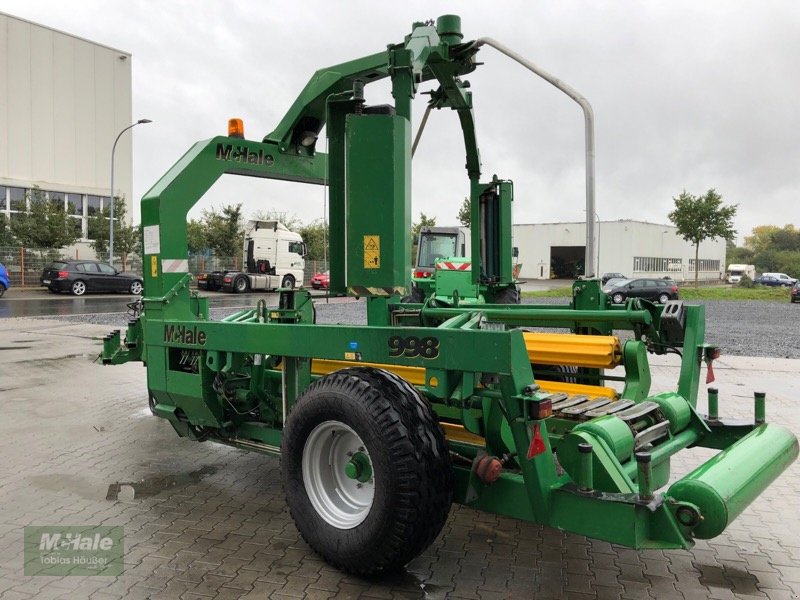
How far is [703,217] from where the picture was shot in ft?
143

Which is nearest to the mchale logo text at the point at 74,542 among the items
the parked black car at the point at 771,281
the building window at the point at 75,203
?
the building window at the point at 75,203

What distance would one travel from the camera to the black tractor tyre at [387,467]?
3.12 m

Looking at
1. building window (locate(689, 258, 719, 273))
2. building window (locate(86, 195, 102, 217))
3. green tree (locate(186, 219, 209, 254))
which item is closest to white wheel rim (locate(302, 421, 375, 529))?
green tree (locate(186, 219, 209, 254))

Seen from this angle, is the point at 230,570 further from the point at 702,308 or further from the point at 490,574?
the point at 702,308

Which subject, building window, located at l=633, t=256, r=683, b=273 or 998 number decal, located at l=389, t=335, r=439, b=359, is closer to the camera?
998 number decal, located at l=389, t=335, r=439, b=359

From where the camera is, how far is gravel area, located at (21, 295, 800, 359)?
13.8m

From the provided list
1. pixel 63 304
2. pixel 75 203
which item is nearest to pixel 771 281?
pixel 75 203

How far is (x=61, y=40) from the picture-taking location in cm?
3994

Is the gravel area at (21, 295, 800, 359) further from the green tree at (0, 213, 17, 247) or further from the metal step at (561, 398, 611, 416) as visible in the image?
the green tree at (0, 213, 17, 247)

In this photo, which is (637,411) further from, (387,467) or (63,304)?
(63,304)

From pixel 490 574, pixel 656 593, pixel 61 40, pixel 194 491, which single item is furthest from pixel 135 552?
pixel 61 40

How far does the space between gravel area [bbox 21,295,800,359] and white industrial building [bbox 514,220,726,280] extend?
37060 millimetres

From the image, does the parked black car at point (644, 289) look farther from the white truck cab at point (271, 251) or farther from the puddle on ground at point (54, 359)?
the puddle on ground at point (54, 359)

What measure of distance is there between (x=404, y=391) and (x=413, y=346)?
222mm
